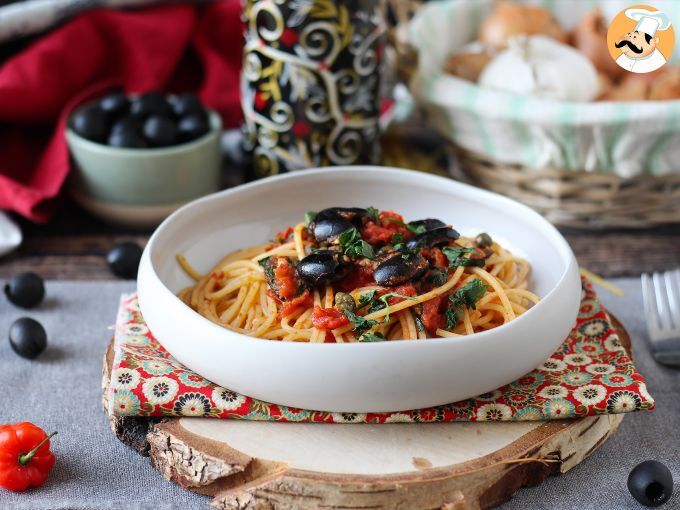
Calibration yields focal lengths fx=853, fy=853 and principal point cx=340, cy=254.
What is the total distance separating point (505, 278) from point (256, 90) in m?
1.92

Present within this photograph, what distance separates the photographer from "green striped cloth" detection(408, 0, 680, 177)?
4.08m

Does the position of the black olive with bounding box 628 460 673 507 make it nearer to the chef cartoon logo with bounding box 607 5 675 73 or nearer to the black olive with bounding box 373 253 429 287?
the black olive with bounding box 373 253 429 287

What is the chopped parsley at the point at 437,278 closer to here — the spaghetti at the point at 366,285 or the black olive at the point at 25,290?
the spaghetti at the point at 366,285

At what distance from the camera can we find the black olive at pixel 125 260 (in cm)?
404

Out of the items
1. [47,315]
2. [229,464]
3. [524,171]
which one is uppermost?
[229,464]

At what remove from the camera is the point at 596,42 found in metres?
4.84

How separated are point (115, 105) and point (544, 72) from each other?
2282mm

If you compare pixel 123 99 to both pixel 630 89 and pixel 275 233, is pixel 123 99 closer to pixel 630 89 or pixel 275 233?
pixel 275 233

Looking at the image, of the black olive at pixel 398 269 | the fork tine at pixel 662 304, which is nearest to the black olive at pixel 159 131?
the black olive at pixel 398 269

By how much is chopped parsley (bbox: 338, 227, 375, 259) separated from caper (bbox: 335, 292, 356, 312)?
0.59ft

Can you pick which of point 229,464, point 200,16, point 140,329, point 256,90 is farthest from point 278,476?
point 200,16

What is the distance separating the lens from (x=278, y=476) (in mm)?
2430

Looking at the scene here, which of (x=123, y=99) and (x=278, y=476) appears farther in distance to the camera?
(x=123, y=99)

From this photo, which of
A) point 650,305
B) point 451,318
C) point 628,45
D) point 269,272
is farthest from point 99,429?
point 650,305
